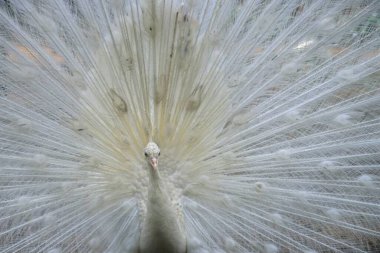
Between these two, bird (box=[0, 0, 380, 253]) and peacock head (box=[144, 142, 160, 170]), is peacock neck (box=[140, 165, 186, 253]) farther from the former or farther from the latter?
peacock head (box=[144, 142, 160, 170])

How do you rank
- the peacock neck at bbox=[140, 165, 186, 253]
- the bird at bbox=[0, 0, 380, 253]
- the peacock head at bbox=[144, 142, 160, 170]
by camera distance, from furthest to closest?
the bird at bbox=[0, 0, 380, 253] → the peacock neck at bbox=[140, 165, 186, 253] → the peacock head at bbox=[144, 142, 160, 170]

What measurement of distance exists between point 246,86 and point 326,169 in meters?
0.54

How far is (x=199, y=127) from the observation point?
7.69 ft

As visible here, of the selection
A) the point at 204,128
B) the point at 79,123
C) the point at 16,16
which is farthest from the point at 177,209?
the point at 16,16

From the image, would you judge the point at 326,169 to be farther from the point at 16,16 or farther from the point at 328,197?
the point at 16,16

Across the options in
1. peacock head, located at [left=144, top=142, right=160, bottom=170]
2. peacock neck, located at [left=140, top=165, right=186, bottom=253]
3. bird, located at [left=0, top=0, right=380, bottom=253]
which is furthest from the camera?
bird, located at [left=0, top=0, right=380, bottom=253]

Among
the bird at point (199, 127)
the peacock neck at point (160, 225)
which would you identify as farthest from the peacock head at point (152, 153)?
the bird at point (199, 127)

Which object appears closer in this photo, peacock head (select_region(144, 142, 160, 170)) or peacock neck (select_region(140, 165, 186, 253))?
peacock head (select_region(144, 142, 160, 170))

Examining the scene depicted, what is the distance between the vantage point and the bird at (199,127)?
87.4 inches

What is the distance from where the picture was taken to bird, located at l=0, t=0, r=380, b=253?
2.22 metres

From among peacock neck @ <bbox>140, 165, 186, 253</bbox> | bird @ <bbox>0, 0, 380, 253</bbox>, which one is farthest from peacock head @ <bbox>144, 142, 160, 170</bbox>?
bird @ <bbox>0, 0, 380, 253</bbox>

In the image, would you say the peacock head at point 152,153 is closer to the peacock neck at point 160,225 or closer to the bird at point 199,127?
the peacock neck at point 160,225

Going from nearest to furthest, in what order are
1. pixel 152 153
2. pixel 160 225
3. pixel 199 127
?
pixel 152 153 → pixel 160 225 → pixel 199 127

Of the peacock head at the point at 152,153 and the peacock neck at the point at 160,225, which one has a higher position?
the peacock head at the point at 152,153
